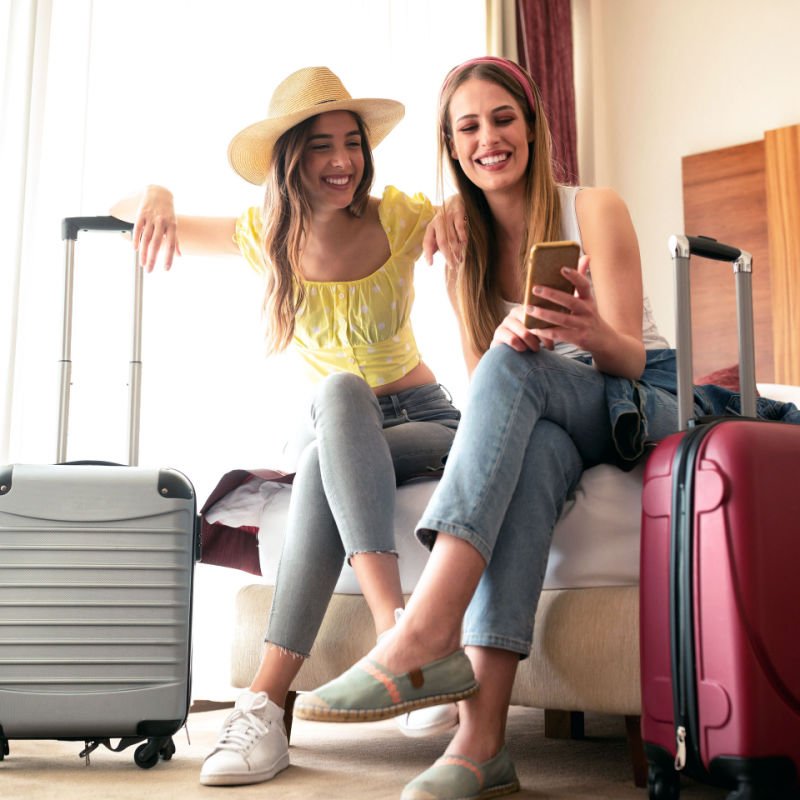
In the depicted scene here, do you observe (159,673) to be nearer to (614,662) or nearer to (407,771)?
(407,771)

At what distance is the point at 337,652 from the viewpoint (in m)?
1.74

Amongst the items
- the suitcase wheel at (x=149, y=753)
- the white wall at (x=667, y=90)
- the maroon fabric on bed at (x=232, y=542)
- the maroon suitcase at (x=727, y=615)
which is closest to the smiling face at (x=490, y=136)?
the maroon fabric on bed at (x=232, y=542)

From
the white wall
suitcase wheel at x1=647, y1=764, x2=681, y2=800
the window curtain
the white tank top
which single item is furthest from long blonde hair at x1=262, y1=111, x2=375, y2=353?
the white wall

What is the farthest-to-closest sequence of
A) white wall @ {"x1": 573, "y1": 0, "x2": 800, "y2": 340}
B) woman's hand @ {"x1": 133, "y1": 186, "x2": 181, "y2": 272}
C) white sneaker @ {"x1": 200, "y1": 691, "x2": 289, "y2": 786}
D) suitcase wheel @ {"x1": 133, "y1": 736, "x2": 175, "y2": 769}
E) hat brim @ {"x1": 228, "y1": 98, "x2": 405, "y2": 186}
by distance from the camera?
white wall @ {"x1": 573, "y1": 0, "x2": 800, "y2": 340} < hat brim @ {"x1": 228, "y1": 98, "x2": 405, "y2": 186} < woman's hand @ {"x1": 133, "y1": 186, "x2": 181, "y2": 272} < suitcase wheel @ {"x1": 133, "y1": 736, "x2": 175, "y2": 769} < white sneaker @ {"x1": 200, "y1": 691, "x2": 289, "y2": 786}

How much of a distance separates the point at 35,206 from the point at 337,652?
1.37 m

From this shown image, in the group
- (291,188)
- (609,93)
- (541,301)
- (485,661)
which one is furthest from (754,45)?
(485,661)

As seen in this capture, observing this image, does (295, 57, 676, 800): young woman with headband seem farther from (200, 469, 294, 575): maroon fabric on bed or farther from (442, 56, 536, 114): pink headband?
(200, 469, 294, 575): maroon fabric on bed

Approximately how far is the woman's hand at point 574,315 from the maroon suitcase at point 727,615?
0.22 meters

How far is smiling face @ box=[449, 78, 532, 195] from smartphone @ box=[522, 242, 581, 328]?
0.54 m

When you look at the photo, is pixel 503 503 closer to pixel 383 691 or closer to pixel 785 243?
pixel 383 691

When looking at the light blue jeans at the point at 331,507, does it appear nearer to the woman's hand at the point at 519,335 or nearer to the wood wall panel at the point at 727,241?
the woman's hand at the point at 519,335

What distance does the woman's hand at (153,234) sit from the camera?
1.91 m

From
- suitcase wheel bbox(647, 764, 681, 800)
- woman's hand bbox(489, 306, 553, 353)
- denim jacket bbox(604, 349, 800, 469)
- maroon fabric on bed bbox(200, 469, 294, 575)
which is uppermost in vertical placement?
woman's hand bbox(489, 306, 553, 353)

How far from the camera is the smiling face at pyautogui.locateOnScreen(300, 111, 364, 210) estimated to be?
81.0 inches
